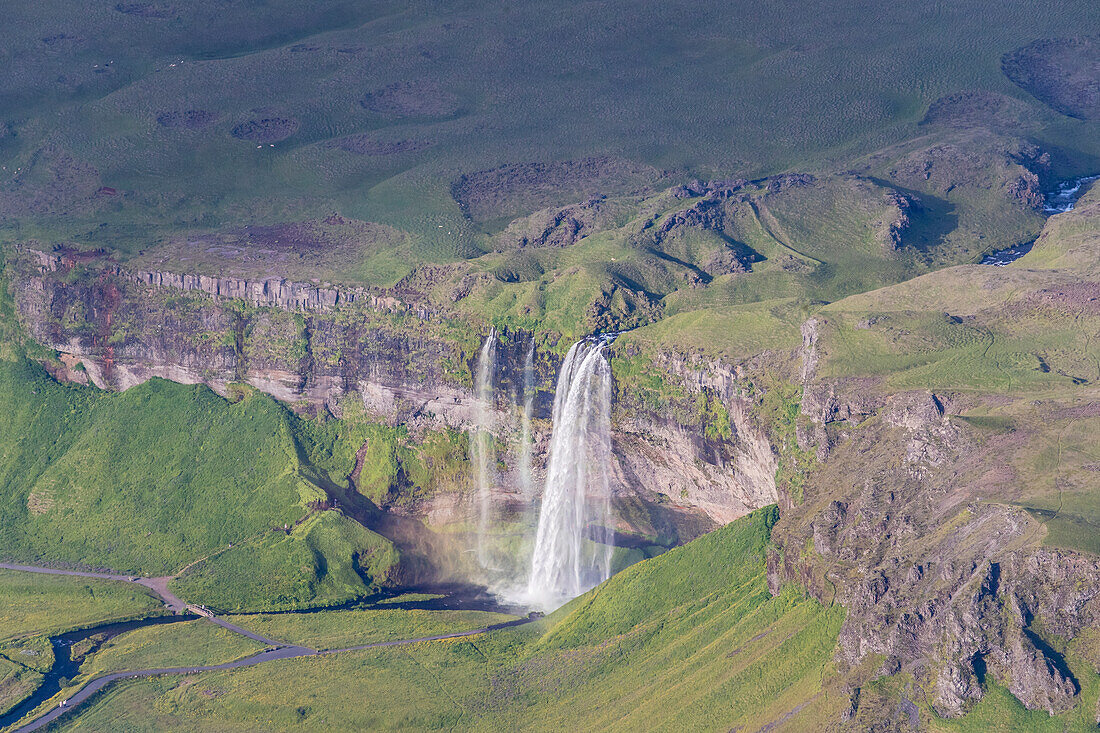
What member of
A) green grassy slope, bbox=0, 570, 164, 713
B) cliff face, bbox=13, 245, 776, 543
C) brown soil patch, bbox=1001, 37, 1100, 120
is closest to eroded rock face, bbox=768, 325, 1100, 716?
cliff face, bbox=13, 245, 776, 543

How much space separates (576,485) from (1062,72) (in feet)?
258

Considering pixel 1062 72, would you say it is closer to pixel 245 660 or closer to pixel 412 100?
pixel 412 100

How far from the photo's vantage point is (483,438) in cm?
10731

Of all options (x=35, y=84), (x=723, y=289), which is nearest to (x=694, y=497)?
(x=723, y=289)

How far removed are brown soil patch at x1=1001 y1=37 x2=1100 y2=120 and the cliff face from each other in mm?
69043

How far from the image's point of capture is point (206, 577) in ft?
340

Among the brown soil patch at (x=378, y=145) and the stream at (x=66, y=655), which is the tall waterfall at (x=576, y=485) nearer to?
the stream at (x=66, y=655)

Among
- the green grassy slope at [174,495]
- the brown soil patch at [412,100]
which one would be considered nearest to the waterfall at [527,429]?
the green grassy slope at [174,495]

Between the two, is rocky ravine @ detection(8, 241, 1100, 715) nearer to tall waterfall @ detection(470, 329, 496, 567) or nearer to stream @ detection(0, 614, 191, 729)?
tall waterfall @ detection(470, 329, 496, 567)

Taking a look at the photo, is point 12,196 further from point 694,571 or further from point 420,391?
point 694,571

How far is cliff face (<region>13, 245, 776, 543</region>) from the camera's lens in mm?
97688

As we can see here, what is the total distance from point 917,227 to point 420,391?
134 ft

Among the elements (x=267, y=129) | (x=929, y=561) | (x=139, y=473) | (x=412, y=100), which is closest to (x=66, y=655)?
(x=139, y=473)

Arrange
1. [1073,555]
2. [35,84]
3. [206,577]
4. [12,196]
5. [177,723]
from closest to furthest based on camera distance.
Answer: [1073,555]
[177,723]
[206,577]
[12,196]
[35,84]
